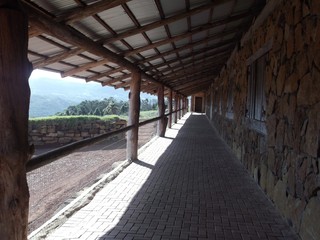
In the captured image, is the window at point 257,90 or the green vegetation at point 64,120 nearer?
the window at point 257,90

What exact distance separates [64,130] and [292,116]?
16657mm

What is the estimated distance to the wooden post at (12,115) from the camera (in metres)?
2.24

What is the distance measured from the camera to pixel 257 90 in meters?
5.74

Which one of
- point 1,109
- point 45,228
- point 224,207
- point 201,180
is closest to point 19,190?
point 1,109

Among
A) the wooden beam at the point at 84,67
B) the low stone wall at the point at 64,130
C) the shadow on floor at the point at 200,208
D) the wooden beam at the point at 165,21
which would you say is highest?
the wooden beam at the point at 165,21

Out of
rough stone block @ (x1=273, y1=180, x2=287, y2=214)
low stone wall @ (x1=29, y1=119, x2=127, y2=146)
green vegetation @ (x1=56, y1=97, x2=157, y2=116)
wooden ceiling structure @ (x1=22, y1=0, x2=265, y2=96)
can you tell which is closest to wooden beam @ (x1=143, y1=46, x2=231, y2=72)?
wooden ceiling structure @ (x1=22, y1=0, x2=265, y2=96)

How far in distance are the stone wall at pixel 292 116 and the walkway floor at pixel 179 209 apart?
31cm

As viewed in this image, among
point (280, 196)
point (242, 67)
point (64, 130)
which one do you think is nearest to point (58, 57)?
point (280, 196)

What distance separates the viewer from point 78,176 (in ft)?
28.6

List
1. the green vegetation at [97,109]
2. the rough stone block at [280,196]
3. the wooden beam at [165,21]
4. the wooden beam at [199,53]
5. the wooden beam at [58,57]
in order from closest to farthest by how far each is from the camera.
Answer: the rough stone block at [280,196] → the wooden beam at [165,21] → the wooden beam at [58,57] → the wooden beam at [199,53] → the green vegetation at [97,109]

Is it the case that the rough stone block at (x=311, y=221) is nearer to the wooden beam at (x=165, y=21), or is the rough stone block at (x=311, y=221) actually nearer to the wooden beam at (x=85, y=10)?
the wooden beam at (x=85, y=10)

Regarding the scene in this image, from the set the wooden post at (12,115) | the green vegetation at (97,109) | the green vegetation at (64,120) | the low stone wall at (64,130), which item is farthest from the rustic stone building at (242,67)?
the green vegetation at (97,109)

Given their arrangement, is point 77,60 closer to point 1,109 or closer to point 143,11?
point 143,11

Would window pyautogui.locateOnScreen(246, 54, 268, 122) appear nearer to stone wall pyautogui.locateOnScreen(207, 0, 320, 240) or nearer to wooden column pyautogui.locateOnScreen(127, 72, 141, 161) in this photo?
stone wall pyautogui.locateOnScreen(207, 0, 320, 240)
